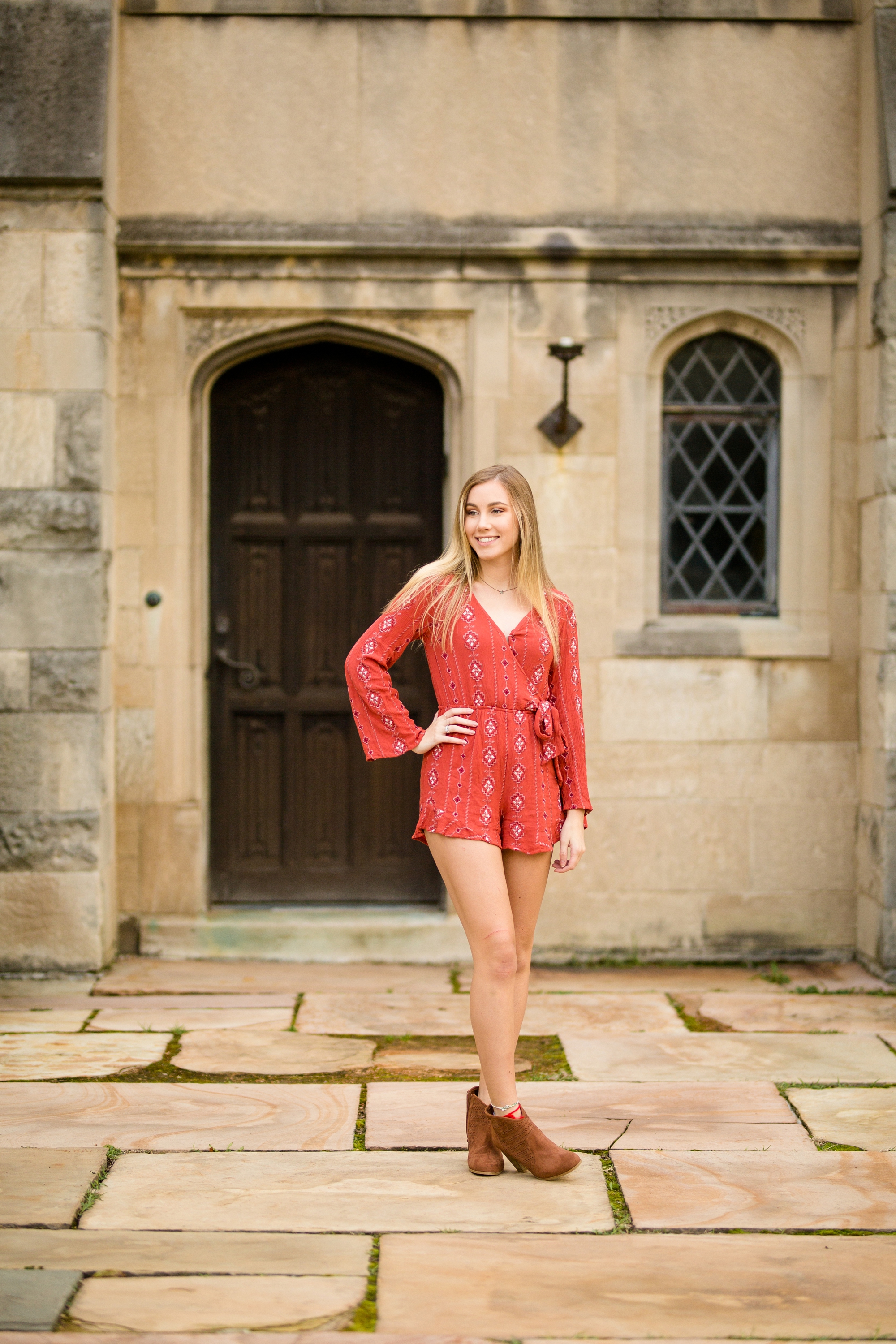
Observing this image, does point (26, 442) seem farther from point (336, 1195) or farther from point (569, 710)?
point (336, 1195)

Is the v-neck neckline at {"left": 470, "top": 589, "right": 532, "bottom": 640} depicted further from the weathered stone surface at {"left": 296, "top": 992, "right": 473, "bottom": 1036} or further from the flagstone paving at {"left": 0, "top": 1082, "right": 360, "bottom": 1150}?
the weathered stone surface at {"left": 296, "top": 992, "right": 473, "bottom": 1036}

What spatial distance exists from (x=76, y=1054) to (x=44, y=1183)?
45.8 inches

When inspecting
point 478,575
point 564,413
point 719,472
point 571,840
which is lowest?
point 571,840

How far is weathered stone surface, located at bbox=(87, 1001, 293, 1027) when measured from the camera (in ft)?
15.9

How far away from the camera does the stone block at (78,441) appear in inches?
217

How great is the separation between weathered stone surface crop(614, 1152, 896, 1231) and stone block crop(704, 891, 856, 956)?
232 centimetres

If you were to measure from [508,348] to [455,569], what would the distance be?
2623mm

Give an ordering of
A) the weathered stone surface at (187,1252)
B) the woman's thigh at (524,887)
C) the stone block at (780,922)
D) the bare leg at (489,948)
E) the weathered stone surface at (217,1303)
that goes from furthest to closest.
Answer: the stone block at (780,922), the woman's thigh at (524,887), the bare leg at (489,948), the weathered stone surface at (187,1252), the weathered stone surface at (217,1303)

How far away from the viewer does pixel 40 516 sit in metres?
5.50

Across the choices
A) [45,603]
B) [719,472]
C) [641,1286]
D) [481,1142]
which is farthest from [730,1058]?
[45,603]

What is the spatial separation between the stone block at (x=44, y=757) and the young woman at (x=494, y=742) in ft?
7.68

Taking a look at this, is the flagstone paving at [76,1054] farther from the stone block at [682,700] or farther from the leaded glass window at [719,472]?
the leaded glass window at [719,472]

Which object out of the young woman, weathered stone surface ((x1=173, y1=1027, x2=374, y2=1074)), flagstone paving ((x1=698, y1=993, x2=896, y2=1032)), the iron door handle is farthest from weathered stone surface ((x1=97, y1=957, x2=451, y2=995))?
the young woman


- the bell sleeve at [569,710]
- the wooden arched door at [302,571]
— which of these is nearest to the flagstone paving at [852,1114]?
the bell sleeve at [569,710]
